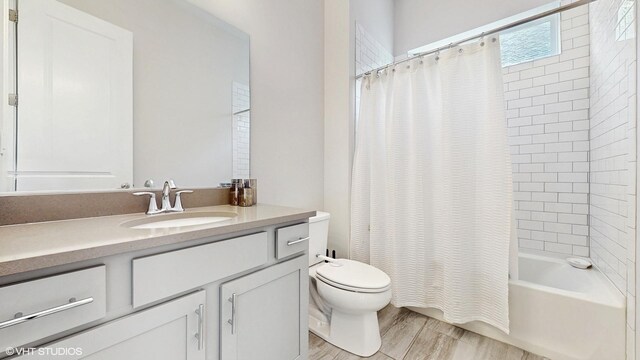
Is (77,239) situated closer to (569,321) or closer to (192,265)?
(192,265)

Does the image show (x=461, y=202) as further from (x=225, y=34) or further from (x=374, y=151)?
(x=225, y=34)

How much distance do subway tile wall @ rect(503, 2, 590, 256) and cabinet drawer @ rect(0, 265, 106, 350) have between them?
277 cm

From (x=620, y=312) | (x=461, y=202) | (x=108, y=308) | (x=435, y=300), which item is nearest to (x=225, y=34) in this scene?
(x=108, y=308)

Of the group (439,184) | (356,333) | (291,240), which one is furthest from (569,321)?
(291,240)

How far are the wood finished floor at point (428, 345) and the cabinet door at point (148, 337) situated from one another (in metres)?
0.95

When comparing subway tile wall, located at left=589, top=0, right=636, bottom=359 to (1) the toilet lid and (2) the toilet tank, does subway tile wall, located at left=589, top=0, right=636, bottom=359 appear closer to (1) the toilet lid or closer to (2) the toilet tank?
(1) the toilet lid

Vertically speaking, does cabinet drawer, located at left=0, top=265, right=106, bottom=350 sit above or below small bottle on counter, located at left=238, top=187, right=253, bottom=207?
below

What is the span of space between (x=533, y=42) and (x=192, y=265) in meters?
3.02

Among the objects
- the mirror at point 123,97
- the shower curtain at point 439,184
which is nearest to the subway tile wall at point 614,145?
the shower curtain at point 439,184

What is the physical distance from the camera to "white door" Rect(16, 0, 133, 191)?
2.87 feet

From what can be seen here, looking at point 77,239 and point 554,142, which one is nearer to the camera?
point 77,239

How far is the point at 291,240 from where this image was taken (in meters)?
1.10

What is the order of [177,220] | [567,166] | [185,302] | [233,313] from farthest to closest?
[567,166] → [177,220] → [233,313] → [185,302]

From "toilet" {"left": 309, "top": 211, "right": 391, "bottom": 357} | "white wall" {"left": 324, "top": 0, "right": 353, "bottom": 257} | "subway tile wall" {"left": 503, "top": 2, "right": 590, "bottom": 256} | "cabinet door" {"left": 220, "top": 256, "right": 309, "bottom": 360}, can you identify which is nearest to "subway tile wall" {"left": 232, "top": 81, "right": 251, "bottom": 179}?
"toilet" {"left": 309, "top": 211, "right": 391, "bottom": 357}
